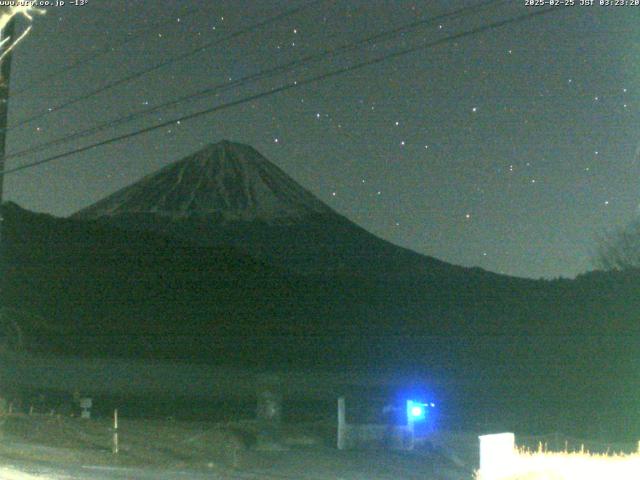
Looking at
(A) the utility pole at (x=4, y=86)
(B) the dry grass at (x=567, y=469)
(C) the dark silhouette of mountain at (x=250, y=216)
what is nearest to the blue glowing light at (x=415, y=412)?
(B) the dry grass at (x=567, y=469)

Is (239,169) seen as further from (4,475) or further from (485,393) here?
(4,475)

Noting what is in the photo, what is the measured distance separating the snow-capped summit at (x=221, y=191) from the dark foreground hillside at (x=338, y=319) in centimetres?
1878

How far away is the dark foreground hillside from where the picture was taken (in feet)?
176

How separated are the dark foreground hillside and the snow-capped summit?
61.6 feet

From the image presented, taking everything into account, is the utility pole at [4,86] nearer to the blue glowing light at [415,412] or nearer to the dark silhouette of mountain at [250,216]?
the blue glowing light at [415,412]

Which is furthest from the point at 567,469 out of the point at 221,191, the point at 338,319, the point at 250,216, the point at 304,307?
the point at 221,191

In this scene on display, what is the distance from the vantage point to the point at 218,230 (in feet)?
420

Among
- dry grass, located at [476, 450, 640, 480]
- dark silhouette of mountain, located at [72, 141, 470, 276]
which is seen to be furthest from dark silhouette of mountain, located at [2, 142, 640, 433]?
dry grass, located at [476, 450, 640, 480]

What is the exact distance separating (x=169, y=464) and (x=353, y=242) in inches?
4711

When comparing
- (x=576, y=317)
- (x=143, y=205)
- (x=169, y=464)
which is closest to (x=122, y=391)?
(x=169, y=464)

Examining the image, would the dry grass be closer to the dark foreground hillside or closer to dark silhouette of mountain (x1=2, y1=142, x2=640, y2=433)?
dark silhouette of mountain (x1=2, y1=142, x2=640, y2=433)

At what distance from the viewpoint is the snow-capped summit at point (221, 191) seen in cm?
12638

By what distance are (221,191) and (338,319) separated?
5517 centimetres

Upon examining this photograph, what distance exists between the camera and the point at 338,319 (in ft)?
287
